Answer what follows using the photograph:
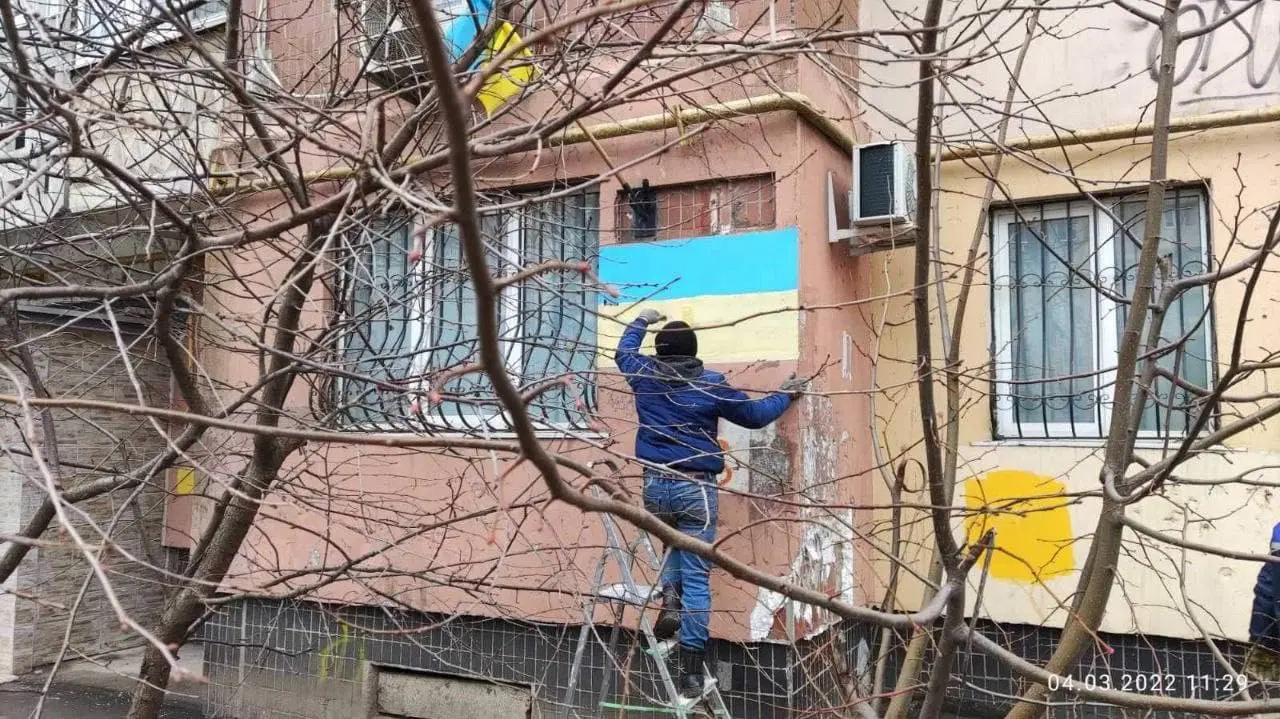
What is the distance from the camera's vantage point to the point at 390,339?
20.4 ft

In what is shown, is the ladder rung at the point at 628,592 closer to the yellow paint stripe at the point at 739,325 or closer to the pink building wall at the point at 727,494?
the pink building wall at the point at 727,494

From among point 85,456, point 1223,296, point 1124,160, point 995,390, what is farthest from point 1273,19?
point 85,456

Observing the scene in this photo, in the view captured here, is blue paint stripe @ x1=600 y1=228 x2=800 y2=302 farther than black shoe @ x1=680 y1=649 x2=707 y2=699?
Yes

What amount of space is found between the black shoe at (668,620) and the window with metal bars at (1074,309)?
83.3 inches

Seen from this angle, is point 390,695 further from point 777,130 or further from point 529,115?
point 777,130

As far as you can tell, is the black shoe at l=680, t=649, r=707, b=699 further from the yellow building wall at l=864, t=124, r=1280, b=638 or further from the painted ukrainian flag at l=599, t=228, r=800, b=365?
the painted ukrainian flag at l=599, t=228, r=800, b=365

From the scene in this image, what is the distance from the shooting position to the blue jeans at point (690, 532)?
456cm

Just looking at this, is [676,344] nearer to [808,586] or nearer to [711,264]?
[711,264]

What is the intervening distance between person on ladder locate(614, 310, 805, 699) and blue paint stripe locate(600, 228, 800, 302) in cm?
50

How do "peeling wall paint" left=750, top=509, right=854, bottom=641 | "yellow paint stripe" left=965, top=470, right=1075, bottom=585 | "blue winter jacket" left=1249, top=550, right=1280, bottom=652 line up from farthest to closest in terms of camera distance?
"yellow paint stripe" left=965, top=470, right=1075, bottom=585
"peeling wall paint" left=750, top=509, right=854, bottom=641
"blue winter jacket" left=1249, top=550, right=1280, bottom=652

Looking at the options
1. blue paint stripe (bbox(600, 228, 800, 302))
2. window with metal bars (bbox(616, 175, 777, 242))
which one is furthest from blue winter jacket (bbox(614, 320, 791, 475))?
window with metal bars (bbox(616, 175, 777, 242))

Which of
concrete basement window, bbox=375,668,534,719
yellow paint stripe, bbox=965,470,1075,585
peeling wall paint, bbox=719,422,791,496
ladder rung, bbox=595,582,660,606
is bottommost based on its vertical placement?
concrete basement window, bbox=375,668,534,719

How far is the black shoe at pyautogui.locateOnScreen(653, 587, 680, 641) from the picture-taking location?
177 inches

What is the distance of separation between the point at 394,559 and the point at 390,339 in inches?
55.6
